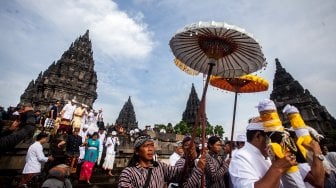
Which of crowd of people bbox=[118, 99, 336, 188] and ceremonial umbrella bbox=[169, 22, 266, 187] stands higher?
ceremonial umbrella bbox=[169, 22, 266, 187]

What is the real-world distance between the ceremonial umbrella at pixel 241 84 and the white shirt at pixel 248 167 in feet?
7.17

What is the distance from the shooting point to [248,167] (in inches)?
64.0

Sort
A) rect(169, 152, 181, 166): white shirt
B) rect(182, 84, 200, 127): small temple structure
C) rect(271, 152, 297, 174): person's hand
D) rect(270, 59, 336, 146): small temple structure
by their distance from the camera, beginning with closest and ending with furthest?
rect(271, 152, 297, 174): person's hand
rect(169, 152, 181, 166): white shirt
rect(270, 59, 336, 146): small temple structure
rect(182, 84, 200, 127): small temple structure

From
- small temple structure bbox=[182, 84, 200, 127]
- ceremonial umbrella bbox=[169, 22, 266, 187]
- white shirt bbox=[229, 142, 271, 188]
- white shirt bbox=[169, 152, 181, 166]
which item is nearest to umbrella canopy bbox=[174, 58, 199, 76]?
ceremonial umbrella bbox=[169, 22, 266, 187]

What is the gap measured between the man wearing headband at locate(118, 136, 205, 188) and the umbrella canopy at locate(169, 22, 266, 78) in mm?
1352

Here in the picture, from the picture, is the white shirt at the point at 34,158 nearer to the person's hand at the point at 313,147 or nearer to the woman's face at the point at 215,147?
the woman's face at the point at 215,147

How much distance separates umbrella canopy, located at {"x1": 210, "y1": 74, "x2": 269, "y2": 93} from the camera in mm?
4020

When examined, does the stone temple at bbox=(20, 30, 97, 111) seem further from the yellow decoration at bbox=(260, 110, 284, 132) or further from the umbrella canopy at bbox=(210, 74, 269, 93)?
the yellow decoration at bbox=(260, 110, 284, 132)

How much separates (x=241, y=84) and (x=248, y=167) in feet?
9.11

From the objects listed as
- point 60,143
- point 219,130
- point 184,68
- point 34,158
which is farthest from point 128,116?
point 184,68

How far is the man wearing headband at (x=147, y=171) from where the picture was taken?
211 centimetres

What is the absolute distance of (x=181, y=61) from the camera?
322 centimetres

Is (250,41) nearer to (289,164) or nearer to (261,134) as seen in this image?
(261,134)

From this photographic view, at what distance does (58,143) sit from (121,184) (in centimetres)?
550
